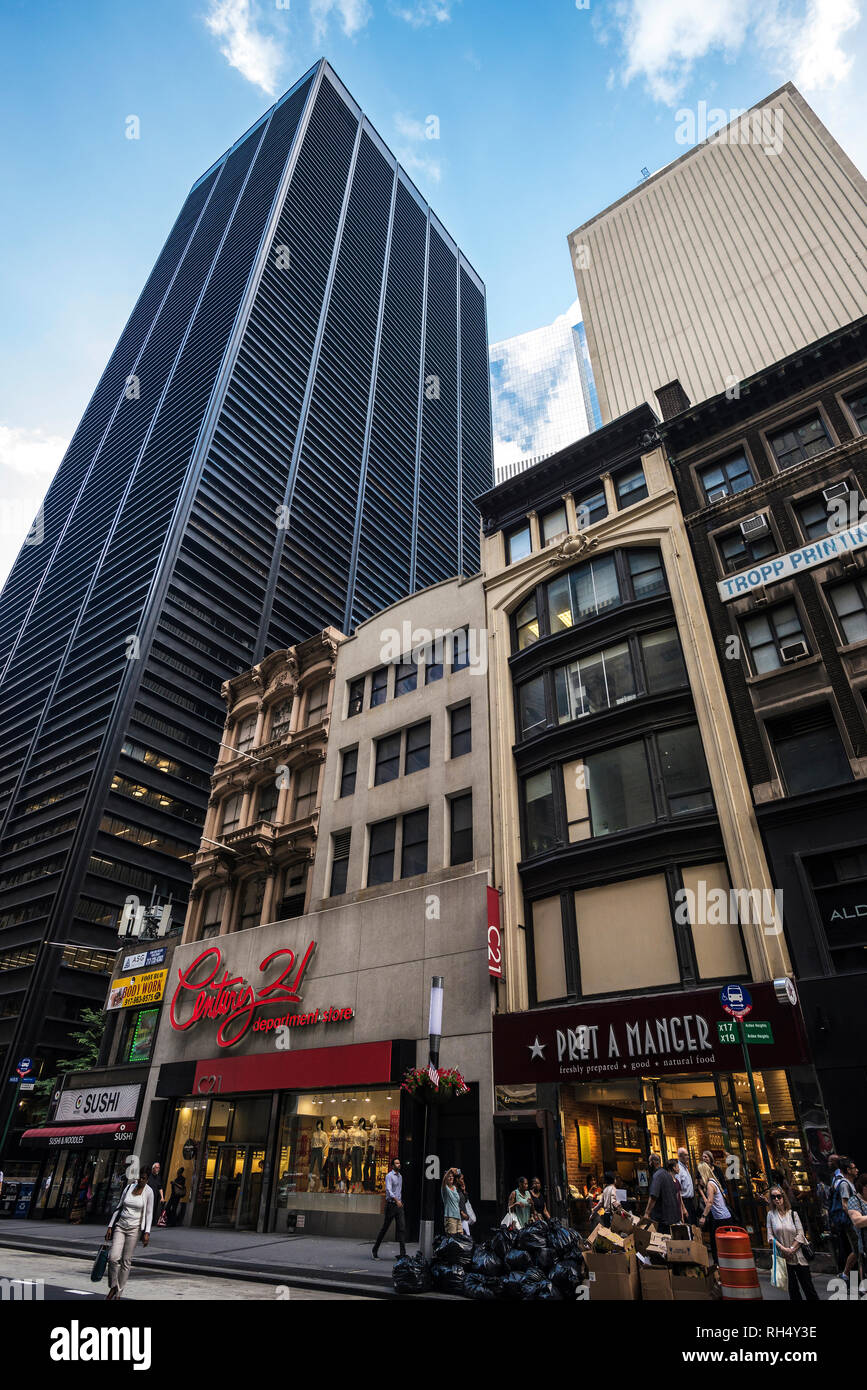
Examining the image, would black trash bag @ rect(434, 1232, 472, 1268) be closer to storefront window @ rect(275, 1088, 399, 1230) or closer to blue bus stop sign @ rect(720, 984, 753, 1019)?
blue bus stop sign @ rect(720, 984, 753, 1019)

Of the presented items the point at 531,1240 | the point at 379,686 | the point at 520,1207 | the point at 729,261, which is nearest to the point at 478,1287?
the point at 531,1240

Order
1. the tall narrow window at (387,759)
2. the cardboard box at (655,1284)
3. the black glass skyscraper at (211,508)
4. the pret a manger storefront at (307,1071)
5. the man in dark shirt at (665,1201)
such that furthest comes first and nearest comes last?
1. the black glass skyscraper at (211,508)
2. the tall narrow window at (387,759)
3. the pret a manger storefront at (307,1071)
4. the man in dark shirt at (665,1201)
5. the cardboard box at (655,1284)

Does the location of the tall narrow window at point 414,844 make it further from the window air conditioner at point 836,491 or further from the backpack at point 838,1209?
the window air conditioner at point 836,491

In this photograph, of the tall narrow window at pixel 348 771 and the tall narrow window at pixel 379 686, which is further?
the tall narrow window at pixel 379 686

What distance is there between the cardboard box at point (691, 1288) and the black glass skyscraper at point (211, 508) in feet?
140

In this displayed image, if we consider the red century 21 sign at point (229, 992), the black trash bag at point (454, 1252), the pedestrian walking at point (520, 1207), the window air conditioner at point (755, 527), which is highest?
the window air conditioner at point (755, 527)

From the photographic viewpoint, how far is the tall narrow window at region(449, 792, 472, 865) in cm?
2502

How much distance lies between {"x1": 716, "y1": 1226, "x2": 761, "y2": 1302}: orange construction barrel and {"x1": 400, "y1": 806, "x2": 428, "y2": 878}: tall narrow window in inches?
665

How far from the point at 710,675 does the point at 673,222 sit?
69.1m

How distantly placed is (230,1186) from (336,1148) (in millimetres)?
5319

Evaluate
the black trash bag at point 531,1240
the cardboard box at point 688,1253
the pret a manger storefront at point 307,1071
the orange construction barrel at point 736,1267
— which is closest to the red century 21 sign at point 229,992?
the pret a manger storefront at point 307,1071

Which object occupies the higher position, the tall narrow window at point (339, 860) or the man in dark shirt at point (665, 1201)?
the tall narrow window at point (339, 860)

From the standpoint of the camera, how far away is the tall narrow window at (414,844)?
2598 cm

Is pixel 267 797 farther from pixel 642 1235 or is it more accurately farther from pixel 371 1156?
pixel 642 1235
